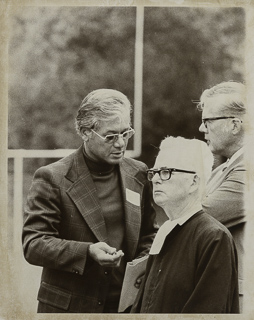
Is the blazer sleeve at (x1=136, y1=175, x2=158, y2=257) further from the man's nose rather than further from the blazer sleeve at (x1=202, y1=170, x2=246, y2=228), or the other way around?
the blazer sleeve at (x1=202, y1=170, x2=246, y2=228)

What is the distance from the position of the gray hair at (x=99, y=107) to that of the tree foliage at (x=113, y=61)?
0.08 m

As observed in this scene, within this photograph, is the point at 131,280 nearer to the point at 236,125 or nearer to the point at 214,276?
the point at 214,276

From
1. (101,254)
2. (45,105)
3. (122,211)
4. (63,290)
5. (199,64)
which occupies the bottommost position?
(63,290)

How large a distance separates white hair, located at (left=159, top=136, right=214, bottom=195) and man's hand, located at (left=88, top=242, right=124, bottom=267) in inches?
24.3

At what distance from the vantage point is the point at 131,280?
3.60 meters

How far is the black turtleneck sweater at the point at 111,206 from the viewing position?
3654 mm

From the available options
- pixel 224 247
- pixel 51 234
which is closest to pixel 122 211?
pixel 51 234

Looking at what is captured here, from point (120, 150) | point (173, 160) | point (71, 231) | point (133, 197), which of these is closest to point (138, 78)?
point (120, 150)

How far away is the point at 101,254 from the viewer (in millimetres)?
3537

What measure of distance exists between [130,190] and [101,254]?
432 mm

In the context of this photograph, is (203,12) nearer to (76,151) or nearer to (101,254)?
(76,151)

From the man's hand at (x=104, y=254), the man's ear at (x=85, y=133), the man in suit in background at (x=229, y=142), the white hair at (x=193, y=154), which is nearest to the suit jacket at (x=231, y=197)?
the man in suit in background at (x=229, y=142)

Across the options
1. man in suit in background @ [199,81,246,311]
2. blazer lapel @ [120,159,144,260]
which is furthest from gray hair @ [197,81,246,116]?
blazer lapel @ [120,159,144,260]

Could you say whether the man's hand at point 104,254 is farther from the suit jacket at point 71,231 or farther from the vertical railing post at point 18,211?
the vertical railing post at point 18,211
